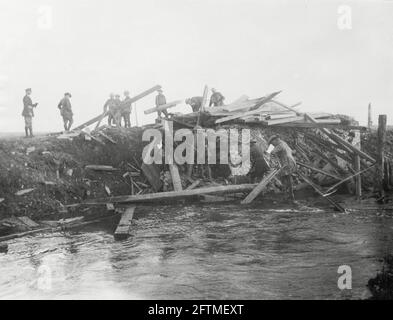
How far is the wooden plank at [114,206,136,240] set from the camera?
8.21 meters

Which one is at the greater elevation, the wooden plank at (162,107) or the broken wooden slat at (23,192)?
the wooden plank at (162,107)

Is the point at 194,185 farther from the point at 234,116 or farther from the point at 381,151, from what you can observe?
the point at 381,151

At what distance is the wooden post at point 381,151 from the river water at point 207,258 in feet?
7.11

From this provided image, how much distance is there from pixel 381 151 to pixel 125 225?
7769mm

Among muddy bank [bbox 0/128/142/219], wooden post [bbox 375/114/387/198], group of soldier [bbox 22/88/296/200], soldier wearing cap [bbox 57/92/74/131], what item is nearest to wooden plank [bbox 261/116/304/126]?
group of soldier [bbox 22/88/296/200]

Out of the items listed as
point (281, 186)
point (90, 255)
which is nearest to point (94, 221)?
point (90, 255)

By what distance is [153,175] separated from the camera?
1295cm

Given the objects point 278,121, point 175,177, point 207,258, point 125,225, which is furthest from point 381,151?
point 125,225

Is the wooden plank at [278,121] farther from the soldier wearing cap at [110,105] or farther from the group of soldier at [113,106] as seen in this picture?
the soldier wearing cap at [110,105]

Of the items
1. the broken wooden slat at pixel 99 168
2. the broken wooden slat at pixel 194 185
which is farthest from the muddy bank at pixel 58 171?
the broken wooden slat at pixel 194 185

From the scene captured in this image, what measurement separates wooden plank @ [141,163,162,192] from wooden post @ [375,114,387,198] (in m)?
6.73

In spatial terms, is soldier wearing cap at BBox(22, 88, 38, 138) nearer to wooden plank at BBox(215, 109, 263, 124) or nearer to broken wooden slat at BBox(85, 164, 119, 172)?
broken wooden slat at BBox(85, 164, 119, 172)

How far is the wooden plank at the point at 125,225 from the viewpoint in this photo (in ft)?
26.9

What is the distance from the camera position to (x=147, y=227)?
9.12 meters
